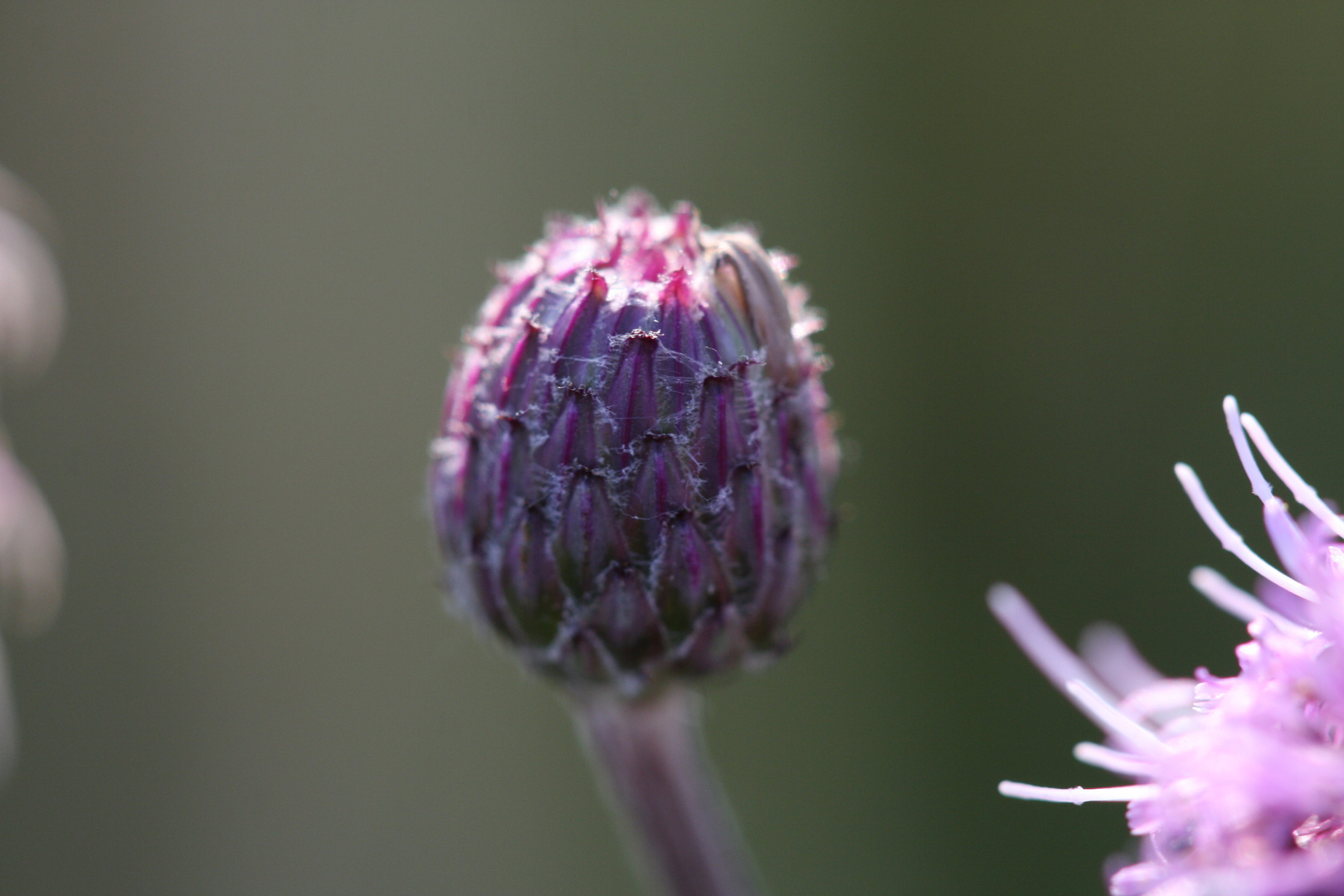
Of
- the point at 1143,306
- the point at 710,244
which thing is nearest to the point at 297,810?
the point at 1143,306

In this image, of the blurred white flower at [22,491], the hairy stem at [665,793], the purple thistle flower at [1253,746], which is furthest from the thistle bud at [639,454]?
the blurred white flower at [22,491]

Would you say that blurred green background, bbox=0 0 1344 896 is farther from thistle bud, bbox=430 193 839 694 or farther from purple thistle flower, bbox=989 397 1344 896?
purple thistle flower, bbox=989 397 1344 896

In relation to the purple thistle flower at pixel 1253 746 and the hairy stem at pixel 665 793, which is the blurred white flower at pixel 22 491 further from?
the purple thistle flower at pixel 1253 746

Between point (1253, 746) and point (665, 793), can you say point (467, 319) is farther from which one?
point (1253, 746)

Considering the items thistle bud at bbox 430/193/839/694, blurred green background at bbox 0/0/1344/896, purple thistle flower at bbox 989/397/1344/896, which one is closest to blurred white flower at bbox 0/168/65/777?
thistle bud at bbox 430/193/839/694

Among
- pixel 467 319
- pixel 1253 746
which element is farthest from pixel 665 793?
pixel 467 319

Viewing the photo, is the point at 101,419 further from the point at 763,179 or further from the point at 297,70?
the point at 763,179
